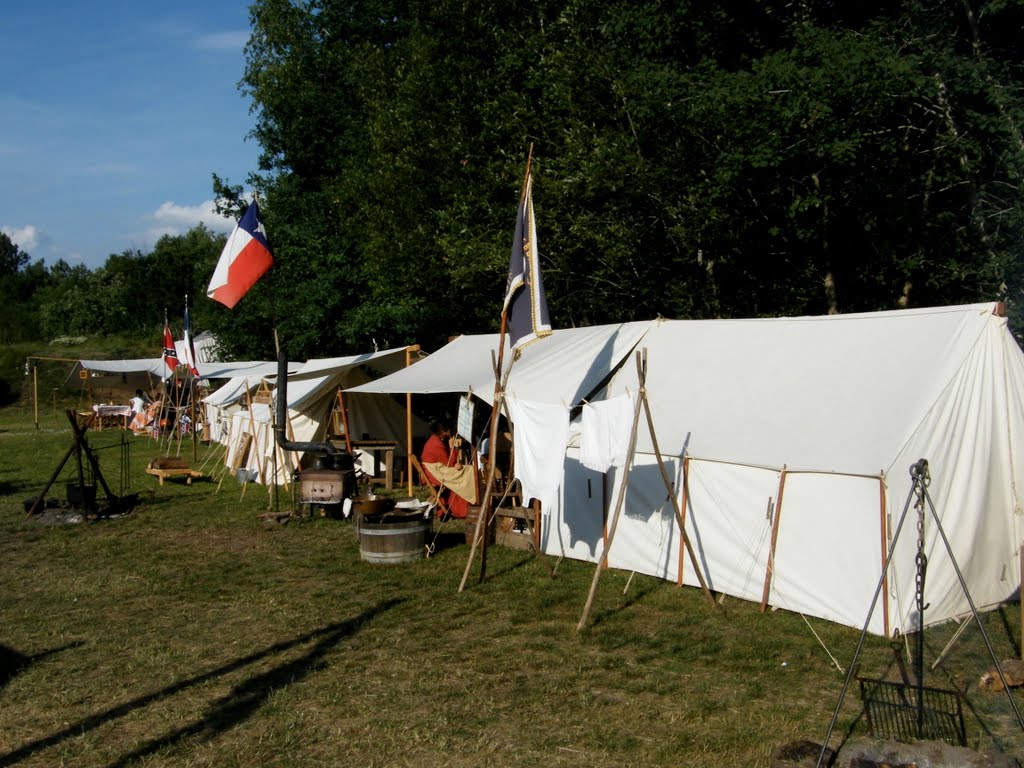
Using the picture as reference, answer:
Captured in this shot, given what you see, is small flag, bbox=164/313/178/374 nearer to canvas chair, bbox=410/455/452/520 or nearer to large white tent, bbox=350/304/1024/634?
canvas chair, bbox=410/455/452/520

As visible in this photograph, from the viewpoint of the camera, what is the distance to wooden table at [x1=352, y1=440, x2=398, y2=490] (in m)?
15.0

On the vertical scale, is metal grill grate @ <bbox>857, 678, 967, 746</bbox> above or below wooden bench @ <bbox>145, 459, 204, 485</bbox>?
below

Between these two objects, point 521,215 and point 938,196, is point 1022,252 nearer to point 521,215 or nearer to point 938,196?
point 938,196

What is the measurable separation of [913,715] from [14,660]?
631 cm

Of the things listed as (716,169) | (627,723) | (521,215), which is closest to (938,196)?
(716,169)

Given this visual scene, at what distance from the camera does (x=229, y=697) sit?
19.9 feet

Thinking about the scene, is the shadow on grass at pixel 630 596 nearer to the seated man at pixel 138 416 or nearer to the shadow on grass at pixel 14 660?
the shadow on grass at pixel 14 660

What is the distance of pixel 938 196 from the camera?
1381 centimetres

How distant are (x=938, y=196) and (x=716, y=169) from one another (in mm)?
3420

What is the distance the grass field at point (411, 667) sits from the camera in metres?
5.27

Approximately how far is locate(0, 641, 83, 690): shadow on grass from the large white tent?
4.93 m

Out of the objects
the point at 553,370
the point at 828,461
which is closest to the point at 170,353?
the point at 553,370

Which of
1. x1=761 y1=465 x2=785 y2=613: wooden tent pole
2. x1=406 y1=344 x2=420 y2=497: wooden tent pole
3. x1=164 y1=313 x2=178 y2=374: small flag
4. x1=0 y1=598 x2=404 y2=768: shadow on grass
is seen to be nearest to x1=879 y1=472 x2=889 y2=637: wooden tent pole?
x1=761 y1=465 x2=785 y2=613: wooden tent pole

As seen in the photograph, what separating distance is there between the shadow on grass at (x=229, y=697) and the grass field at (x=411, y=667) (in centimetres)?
2
